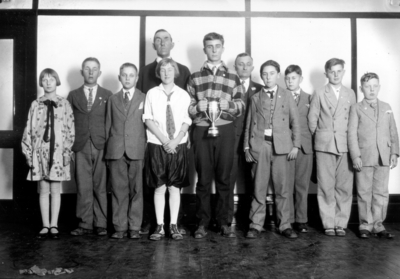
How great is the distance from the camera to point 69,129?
3.82 m

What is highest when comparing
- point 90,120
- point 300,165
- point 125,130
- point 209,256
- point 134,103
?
point 134,103

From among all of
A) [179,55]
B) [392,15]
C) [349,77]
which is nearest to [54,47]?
[179,55]

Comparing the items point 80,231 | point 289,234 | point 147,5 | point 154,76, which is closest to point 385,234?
point 289,234

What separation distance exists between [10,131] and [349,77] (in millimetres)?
3857

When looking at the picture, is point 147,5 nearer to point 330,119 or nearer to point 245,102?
point 245,102

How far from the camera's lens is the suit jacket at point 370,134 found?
12.5 ft

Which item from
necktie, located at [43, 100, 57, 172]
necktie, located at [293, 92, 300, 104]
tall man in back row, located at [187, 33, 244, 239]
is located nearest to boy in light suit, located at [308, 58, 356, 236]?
necktie, located at [293, 92, 300, 104]

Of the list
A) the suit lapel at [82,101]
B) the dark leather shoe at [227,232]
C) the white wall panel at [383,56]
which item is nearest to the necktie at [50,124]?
the suit lapel at [82,101]

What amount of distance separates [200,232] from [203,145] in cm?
78

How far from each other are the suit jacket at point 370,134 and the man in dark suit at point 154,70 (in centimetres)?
168

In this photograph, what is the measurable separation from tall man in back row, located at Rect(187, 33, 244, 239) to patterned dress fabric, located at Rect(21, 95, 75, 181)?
118 cm

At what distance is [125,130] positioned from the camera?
3.68 meters

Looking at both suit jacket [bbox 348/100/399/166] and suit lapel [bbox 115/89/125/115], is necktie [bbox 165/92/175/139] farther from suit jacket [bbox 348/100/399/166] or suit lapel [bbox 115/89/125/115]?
suit jacket [bbox 348/100/399/166]

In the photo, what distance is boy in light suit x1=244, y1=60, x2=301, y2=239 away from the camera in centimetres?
378
